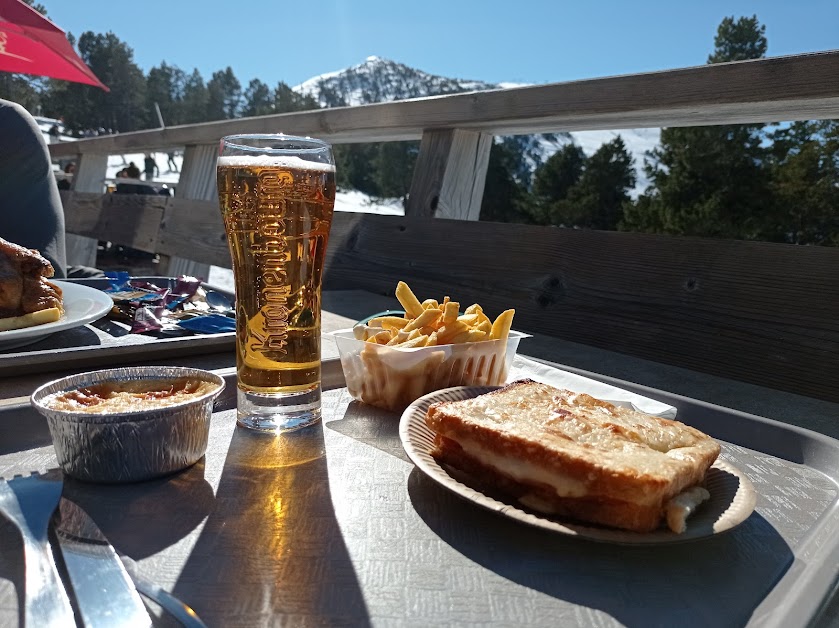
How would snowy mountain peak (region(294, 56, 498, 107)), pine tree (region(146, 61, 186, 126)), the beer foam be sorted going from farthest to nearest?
snowy mountain peak (region(294, 56, 498, 107))
pine tree (region(146, 61, 186, 126))
the beer foam

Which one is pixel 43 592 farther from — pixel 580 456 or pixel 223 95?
pixel 223 95

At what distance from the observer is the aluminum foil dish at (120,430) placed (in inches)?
29.7

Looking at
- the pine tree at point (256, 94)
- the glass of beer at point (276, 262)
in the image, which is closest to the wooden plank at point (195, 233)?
the glass of beer at point (276, 262)

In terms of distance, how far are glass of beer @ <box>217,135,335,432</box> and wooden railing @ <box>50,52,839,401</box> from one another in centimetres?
107

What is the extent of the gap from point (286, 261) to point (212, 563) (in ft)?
1.71

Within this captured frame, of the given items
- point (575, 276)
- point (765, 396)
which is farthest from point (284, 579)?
point (575, 276)

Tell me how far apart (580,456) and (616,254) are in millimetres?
1268

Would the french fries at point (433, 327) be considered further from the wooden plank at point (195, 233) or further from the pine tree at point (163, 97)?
the pine tree at point (163, 97)

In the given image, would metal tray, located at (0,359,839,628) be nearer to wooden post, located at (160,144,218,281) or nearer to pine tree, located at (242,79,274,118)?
wooden post, located at (160,144,218,281)

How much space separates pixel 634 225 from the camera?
37.8m

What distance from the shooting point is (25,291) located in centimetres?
146

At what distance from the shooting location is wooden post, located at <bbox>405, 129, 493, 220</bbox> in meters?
2.52

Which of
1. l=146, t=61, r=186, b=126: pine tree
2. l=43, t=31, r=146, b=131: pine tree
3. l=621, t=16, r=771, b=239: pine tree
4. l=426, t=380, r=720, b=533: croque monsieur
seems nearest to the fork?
l=426, t=380, r=720, b=533: croque monsieur

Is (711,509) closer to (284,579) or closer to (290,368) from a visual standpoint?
(284,579)
